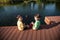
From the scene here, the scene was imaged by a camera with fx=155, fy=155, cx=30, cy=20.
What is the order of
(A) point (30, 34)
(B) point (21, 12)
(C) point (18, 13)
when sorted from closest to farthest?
1. (A) point (30, 34)
2. (C) point (18, 13)
3. (B) point (21, 12)

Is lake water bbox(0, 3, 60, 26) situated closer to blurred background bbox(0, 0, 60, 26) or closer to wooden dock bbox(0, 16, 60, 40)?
blurred background bbox(0, 0, 60, 26)

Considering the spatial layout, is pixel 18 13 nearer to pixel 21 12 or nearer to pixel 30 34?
pixel 21 12

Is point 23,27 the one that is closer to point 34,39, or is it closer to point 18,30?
point 18,30

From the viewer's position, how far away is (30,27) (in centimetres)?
862

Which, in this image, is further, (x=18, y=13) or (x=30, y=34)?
(x=18, y=13)

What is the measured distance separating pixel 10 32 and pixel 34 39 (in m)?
1.63

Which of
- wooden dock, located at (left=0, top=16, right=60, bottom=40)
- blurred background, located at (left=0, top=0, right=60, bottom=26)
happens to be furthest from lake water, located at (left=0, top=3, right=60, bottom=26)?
wooden dock, located at (left=0, top=16, right=60, bottom=40)

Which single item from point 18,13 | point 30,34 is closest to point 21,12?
point 18,13

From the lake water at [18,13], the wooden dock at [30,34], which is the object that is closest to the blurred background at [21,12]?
the lake water at [18,13]

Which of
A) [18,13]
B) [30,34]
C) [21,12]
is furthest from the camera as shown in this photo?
[21,12]

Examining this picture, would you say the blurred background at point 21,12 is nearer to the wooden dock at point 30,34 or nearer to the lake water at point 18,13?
the lake water at point 18,13

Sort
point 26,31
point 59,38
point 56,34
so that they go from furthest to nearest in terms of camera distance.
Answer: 1. point 26,31
2. point 56,34
3. point 59,38

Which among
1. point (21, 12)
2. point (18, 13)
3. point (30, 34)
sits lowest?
point (21, 12)

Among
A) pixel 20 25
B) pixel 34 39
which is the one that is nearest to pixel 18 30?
pixel 20 25
